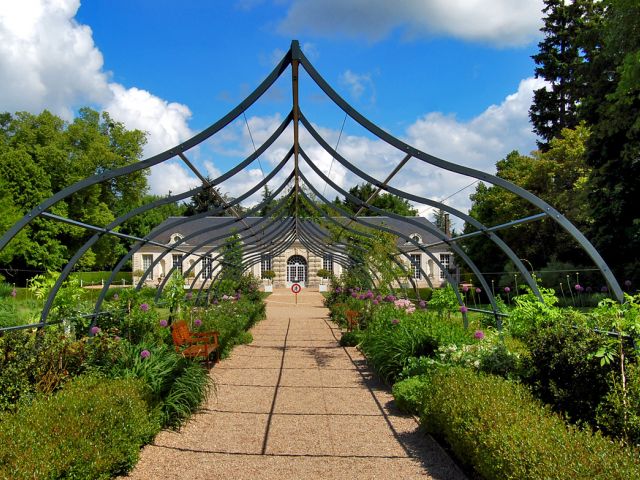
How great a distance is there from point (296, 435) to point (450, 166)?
321 cm

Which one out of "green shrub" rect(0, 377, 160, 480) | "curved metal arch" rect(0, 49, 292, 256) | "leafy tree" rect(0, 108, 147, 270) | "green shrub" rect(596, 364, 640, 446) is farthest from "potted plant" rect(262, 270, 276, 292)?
"green shrub" rect(596, 364, 640, 446)

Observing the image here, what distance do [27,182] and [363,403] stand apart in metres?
30.0

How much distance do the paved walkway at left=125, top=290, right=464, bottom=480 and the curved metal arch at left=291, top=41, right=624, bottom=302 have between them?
7.63ft

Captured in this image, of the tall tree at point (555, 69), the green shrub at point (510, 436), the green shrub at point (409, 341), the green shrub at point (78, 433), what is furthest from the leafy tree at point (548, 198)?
the green shrub at point (78, 433)

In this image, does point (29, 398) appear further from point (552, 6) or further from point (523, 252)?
point (552, 6)

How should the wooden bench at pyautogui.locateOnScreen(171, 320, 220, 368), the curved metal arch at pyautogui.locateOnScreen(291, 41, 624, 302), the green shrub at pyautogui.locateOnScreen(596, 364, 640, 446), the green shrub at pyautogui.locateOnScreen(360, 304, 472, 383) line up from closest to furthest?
the green shrub at pyautogui.locateOnScreen(596, 364, 640, 446) < the curved metal arch at pyautogui.locateOnScreen(291, 41, 624, 302) < the green shrub at pyautogui.locateOnScreen(360, 304, 472, 383) < the wooden bench at pyautogui.locateOnScreen(171, 320, 220, 368)

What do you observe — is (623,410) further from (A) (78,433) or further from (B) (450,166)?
(A) (78,433)

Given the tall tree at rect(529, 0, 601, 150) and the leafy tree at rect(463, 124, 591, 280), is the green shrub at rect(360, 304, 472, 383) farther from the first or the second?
the tall tree at rect(529, 0, 601, 150)

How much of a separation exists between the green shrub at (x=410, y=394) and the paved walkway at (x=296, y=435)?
157 mm

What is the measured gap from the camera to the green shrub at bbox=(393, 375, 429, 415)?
6.28 meters

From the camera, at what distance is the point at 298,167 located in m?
8.78

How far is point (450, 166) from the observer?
5.56 meters

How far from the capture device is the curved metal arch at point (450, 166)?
5141mm

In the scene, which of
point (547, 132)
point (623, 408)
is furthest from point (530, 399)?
point (547, 132)
